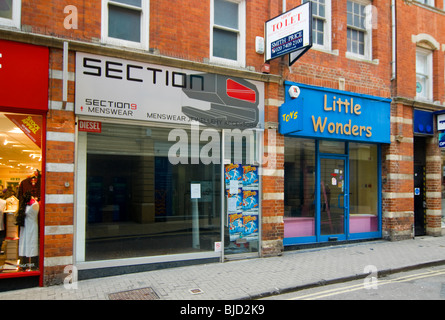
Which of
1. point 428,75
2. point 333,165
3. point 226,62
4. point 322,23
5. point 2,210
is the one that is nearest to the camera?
point 2,210

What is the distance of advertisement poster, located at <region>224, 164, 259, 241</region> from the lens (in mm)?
8508

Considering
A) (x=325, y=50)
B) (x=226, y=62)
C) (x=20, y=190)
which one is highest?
(x=325, y=50)

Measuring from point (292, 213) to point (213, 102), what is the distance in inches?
157

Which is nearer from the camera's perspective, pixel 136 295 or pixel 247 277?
pixel 136 295

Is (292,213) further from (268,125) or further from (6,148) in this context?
(6,148)

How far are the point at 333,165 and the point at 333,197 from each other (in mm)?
987

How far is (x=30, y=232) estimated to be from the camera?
672cm

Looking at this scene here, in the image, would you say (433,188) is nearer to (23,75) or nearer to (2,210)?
(23,75)

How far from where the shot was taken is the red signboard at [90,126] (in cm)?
693

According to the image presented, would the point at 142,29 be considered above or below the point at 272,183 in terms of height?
above

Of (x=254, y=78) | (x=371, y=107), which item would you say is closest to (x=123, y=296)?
(x=254, y=78)

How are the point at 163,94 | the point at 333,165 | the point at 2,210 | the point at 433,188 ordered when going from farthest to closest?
the point at 433,188 → the point at 333,165 → the point at 163,94 → the point at 2,210

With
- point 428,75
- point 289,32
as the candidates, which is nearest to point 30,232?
point 289,32

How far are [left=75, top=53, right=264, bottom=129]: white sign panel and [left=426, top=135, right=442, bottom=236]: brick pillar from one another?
749cm
